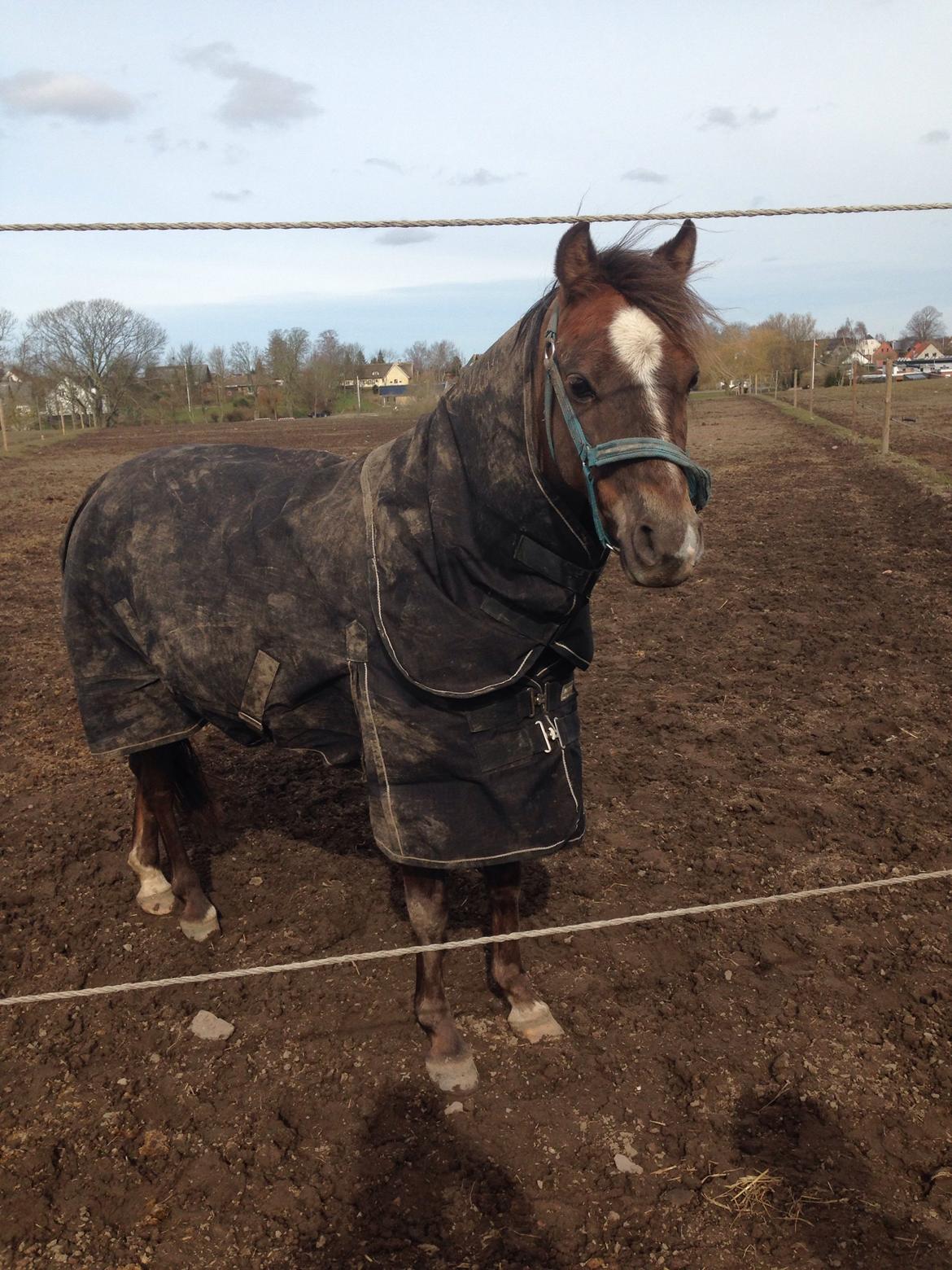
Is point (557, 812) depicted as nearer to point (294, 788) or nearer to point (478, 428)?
point (478, 428)

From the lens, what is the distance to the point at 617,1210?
2.38 meters

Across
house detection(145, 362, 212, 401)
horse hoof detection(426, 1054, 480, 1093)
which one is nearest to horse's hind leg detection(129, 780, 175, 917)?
horse hoof detection(426, 1054, 480, 1093)

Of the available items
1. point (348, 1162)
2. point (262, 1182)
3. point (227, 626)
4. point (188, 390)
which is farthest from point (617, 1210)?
point (188, 390)

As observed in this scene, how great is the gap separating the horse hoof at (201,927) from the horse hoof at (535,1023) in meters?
1.40

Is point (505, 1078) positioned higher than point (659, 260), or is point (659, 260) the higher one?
point (659, 260)

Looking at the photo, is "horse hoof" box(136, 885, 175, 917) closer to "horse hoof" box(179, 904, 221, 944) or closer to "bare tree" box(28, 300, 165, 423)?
"horse hoof" box(179, 904, 221, 944)

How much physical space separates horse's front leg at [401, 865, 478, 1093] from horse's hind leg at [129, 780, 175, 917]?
148cm

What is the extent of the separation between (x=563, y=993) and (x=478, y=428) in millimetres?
2088

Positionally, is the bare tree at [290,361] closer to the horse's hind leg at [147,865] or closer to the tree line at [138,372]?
the tree line at [138,372]

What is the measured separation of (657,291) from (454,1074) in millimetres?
2482

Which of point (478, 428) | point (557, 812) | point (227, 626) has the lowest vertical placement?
point (557, 812)

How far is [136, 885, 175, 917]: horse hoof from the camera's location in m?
3.88

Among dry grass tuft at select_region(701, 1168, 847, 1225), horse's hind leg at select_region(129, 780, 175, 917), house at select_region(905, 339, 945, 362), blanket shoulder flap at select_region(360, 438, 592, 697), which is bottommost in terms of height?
dry grass tuft at select_region(701, 1168, 847, 1225)

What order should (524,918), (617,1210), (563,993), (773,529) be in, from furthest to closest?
1. (773,529)
2. (524,918)
3. (563,993)
4. (617,1210)
